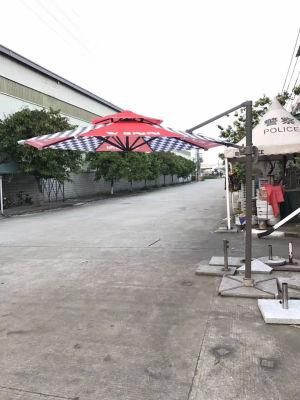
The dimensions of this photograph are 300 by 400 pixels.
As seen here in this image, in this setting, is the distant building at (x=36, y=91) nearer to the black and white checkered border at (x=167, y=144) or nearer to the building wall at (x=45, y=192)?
the building wall at (x=45, y=192)

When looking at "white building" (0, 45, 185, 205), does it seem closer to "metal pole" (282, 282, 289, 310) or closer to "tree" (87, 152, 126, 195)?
"tree" (87, 152, 126, 195)

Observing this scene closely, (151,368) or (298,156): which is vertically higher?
(298,156)

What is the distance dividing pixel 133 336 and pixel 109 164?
29644mm

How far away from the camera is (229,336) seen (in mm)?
4254

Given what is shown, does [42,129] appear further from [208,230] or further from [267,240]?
[267,240]

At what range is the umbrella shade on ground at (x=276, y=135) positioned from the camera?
10.2m

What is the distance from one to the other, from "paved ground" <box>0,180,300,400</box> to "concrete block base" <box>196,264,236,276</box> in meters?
0.17

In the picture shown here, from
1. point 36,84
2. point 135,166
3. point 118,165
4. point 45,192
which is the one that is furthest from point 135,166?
point 36,84

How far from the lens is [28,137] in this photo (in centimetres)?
2147

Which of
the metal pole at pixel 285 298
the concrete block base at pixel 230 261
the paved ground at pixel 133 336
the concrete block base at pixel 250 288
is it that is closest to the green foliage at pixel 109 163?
the paved ground at pixel 133 336

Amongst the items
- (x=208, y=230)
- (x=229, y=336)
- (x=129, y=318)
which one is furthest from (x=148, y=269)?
(x=208, y=230)

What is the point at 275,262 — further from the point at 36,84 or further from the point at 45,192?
the point at 36,84

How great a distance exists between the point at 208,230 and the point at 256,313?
7.26m

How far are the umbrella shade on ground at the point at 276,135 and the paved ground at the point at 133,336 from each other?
3.17m
